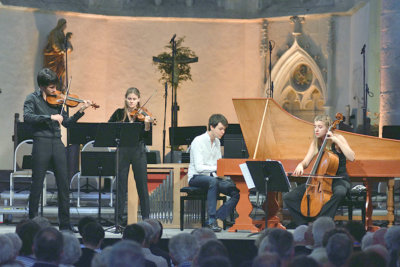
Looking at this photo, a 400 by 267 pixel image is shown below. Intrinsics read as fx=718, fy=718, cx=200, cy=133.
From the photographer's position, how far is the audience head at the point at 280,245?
175 inches

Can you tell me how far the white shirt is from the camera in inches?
322

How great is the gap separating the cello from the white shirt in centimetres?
128

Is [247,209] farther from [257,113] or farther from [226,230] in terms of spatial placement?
[257,113]

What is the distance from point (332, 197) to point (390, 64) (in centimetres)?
551

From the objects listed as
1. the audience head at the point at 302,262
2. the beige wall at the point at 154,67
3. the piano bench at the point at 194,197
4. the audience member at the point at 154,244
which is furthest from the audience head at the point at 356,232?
the beige wall at the point at 154,67

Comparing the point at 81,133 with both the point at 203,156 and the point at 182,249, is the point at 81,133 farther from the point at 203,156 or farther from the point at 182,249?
the point at 182,249

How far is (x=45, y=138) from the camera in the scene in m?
7.03

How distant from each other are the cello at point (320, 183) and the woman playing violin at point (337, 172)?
7 cm

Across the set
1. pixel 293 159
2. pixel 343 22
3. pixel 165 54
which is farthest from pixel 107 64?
pixel 293 159

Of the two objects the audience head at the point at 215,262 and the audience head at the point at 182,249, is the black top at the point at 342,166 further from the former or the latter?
the audience head at the point at 215,262

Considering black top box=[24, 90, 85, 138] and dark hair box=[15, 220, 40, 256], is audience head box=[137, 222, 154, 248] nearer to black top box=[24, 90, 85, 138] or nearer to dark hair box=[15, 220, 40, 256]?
dark hair box=[15, 220, 40, 256]

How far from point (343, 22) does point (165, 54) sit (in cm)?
375

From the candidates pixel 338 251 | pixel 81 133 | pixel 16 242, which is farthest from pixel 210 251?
pixel 81 133

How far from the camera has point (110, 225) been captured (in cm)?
820
